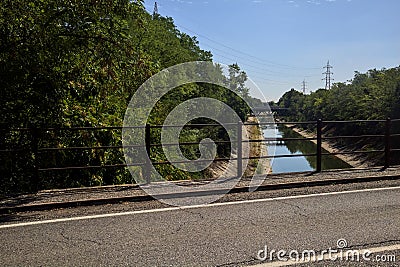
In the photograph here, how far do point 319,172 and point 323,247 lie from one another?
5.06m

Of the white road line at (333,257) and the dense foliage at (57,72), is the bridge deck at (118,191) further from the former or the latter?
the white road line at (333,257)

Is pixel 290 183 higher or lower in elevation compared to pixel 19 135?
lower

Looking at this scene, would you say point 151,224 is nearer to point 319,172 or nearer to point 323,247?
point 323,247

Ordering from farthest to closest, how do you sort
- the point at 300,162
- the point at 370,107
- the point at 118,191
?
the point at 370,107
the point at 300,162
the point at 118,191

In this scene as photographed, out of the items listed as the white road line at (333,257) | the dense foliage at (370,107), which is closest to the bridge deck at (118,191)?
the white road line at (333,257)

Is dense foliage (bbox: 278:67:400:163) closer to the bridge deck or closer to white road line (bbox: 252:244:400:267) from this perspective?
the bridge deck

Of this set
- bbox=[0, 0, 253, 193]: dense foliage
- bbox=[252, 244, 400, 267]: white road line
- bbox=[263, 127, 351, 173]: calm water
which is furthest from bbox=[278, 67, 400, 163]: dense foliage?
bbox=[252, 244, 400, 267]: white road line

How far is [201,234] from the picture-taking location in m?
5.10

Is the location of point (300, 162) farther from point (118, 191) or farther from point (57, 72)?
point (57, 72)

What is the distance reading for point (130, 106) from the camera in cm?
1530

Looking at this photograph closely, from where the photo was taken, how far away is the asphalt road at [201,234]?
14.2 ft

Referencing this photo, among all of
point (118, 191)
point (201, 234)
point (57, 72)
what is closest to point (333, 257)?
point (201, 234)

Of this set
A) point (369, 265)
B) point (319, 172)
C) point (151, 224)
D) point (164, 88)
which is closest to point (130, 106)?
point (164, 88)

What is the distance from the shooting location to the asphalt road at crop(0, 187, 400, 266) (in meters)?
4.33
